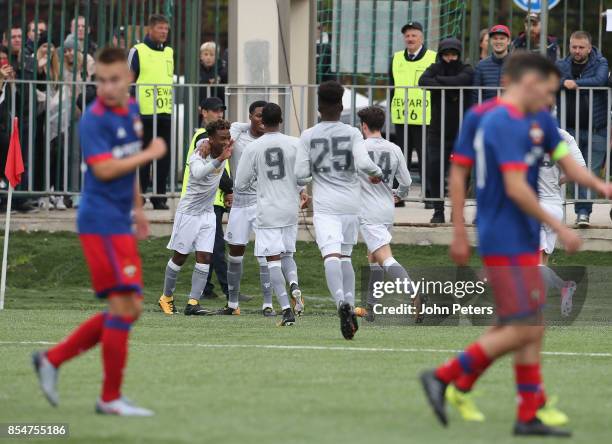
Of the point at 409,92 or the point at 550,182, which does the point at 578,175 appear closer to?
the point at 550,182

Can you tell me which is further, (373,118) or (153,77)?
(153,77)

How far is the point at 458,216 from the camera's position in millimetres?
7660

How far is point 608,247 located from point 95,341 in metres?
10.5

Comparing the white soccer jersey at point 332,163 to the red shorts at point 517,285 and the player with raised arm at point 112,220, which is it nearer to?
the player with raised arm at point 112,220

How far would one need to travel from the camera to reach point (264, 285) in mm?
15047

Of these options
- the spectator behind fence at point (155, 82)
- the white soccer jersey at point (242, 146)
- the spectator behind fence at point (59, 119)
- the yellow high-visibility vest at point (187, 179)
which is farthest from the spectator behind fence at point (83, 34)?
the white soccer jersey at point (242, 146)

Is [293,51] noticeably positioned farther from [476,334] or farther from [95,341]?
[95,341]

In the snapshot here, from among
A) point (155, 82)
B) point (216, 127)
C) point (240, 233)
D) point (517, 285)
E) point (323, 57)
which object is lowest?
point (240, 233)

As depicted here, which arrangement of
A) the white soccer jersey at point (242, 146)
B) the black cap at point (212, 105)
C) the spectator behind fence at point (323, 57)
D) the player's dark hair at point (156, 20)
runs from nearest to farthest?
the white soccer jersey at point (242, 146), the black cap at point (212, 105), the player's dark hair at point (156, 20), the spectator behind fence at point (323, 57)

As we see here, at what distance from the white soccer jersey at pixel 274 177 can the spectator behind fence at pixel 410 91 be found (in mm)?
4123

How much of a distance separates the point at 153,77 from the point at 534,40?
173 inches

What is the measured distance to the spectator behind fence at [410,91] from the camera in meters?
17.9

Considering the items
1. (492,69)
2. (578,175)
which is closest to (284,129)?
(492,69)

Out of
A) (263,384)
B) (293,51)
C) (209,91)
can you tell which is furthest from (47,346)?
(293,51)
